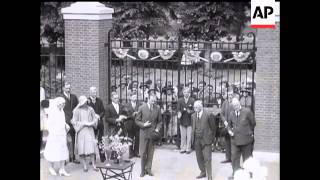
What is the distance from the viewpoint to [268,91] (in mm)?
14531

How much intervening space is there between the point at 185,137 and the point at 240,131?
6.87ft

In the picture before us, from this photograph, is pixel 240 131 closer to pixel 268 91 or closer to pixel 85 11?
pixel 268 91

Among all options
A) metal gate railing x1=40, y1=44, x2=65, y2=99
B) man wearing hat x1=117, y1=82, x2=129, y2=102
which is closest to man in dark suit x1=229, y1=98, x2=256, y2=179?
man wearing hat x1=117, y1=82, x2=129, y2=102

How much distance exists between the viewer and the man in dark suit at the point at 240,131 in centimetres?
1334

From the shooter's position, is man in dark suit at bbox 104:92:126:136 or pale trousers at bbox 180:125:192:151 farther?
pale trousers at bbox 180:125:192:151

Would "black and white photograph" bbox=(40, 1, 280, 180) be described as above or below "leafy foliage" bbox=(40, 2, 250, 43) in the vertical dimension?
below

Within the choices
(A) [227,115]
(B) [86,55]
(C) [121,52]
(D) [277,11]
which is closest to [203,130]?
(A) [227,115]

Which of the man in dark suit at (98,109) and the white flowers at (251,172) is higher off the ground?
the man in dark suit at (98,109)

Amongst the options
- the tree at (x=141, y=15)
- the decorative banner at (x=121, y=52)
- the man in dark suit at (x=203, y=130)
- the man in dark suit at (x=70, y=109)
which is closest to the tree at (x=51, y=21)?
the tree at (x=141, y=15)

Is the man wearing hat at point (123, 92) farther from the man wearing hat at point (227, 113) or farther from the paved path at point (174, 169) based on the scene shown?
the man wearing hat at point (227, 113)

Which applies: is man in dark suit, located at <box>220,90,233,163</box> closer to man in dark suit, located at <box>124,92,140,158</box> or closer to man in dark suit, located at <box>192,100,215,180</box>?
man in dark suit, located at <box>192,100,215,180</box>

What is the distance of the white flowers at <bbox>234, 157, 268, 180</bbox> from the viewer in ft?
44.3

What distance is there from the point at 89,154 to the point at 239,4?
1253 centimetres

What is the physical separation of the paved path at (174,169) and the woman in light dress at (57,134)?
527mm
